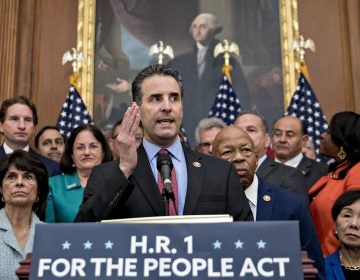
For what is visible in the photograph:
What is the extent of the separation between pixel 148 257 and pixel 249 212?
970 millimetres

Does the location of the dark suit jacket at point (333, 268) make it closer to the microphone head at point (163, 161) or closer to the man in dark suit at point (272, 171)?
the man in dark suit at point (272, 171)

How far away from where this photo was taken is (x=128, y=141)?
2.44m

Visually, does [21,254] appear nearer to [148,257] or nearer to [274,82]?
[148,257]

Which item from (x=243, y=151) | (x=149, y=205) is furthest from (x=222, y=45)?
(x=149, y=205)

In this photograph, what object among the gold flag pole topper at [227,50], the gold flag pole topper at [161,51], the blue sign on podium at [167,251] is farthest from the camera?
the gold flag pole topper at [161,51]

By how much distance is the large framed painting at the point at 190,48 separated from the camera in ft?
27.4

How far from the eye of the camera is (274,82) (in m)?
8.42

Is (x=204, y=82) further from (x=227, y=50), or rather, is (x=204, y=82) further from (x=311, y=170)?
(x=311, y=170)

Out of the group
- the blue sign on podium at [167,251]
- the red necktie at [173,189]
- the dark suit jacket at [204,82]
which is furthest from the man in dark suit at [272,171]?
the dark suit jacket at [204,82]

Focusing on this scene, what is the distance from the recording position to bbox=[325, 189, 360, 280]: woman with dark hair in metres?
3.73

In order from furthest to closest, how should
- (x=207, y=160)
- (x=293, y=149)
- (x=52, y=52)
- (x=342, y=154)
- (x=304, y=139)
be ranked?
(x=52, y=52), (x=304, y=139), (x=293, y=149), (x=342, y=154), (x=207, y=160)

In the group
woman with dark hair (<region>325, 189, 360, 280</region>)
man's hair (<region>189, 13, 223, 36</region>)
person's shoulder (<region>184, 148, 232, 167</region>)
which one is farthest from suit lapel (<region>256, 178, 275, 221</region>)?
man's hair (<region>189, 13, 223, 36</region>)

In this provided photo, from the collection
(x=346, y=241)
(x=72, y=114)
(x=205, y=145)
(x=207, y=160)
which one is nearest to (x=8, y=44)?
(x=72, y=114)

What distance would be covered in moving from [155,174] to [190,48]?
5973 mm
